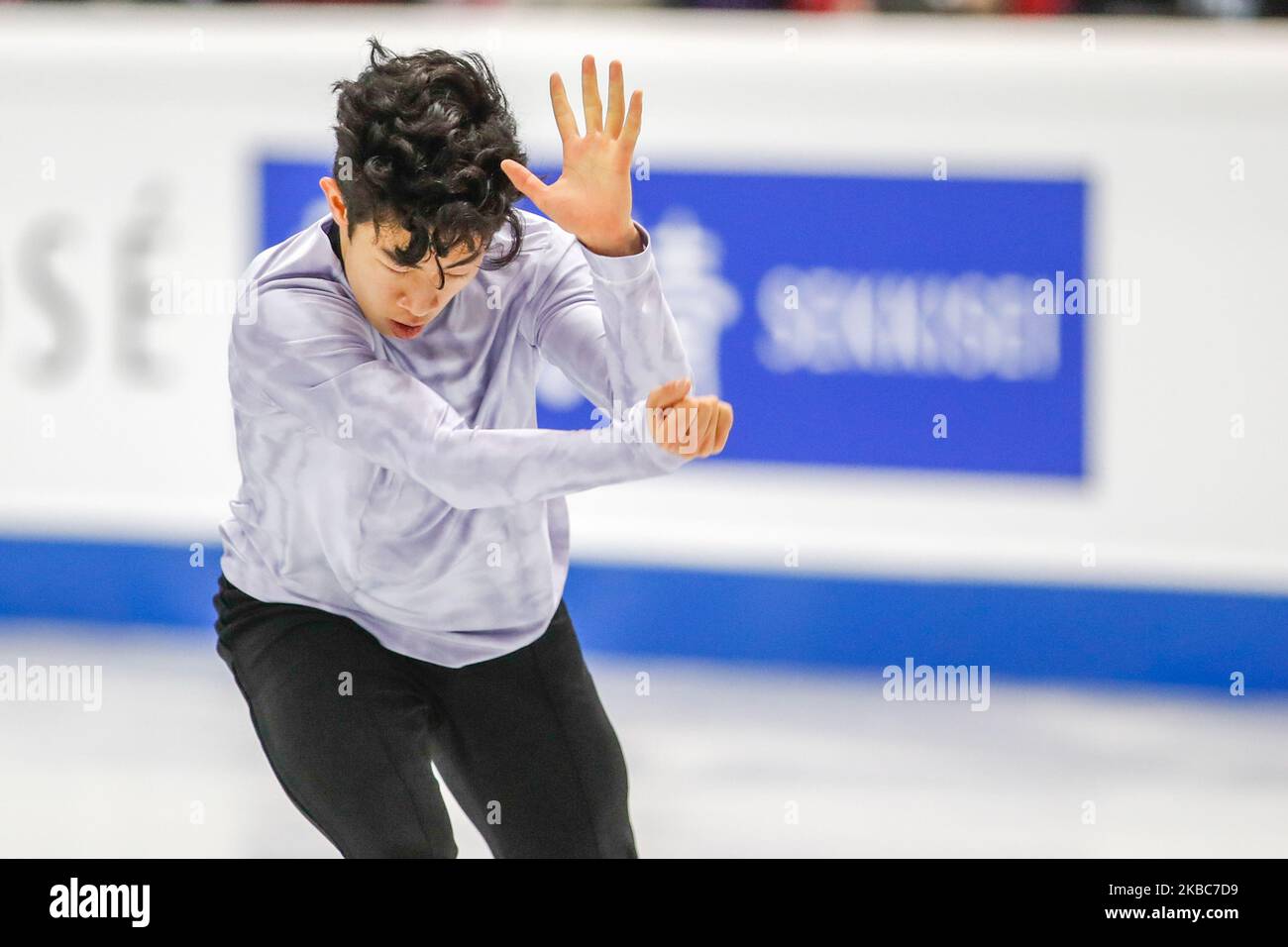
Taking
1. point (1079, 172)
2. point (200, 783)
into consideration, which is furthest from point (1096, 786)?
point (200, 783)

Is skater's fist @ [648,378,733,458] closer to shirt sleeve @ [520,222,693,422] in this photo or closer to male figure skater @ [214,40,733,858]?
male figure skater @ [214,40,733,858]

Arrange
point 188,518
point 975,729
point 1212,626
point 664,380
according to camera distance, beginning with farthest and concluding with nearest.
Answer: point 188,518 < point 1212,626 < point 975,729 < point 664,380

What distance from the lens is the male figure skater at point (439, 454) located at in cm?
184

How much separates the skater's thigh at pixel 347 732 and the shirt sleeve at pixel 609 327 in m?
0.45

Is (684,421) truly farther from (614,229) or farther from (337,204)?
(337,204)

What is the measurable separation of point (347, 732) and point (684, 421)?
64 cm

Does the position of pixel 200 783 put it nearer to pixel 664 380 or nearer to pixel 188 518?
pixel 188 518

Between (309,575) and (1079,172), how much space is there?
147 inches

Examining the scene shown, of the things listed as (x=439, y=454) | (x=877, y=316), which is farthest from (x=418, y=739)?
(x=877, y=316)

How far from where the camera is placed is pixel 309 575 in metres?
2.09

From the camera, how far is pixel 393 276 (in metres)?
1.89

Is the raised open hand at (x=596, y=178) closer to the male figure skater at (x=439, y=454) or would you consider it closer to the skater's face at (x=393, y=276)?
the male figure skater at (x=439, y=454)
